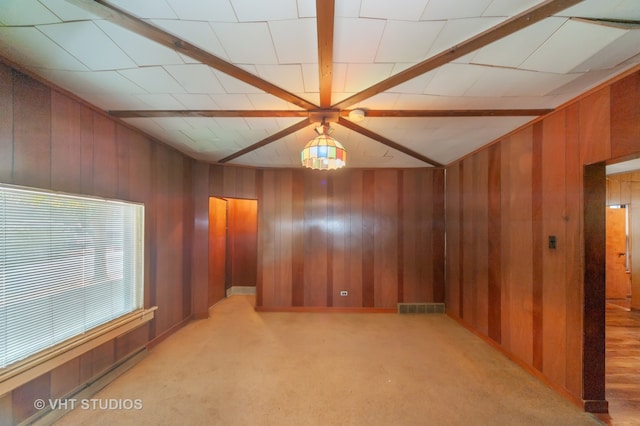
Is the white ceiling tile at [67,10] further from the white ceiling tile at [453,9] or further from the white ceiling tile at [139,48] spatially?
the white ceiling tile at [453,9]

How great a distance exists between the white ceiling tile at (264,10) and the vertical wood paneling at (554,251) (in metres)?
2.49

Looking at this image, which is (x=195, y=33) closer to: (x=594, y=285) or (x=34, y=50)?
(x=34, y=50)

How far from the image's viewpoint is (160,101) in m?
2.07

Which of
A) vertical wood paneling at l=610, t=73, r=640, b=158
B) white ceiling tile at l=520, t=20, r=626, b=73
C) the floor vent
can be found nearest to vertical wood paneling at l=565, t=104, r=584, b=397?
vertical wood paneling at l=610, t=73, r=640, b=158

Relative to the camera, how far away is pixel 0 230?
1.52 metres

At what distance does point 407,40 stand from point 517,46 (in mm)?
659

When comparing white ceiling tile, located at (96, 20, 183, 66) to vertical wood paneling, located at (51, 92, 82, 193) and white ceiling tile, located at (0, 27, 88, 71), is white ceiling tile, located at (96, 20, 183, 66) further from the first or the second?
vertical wood paneling, located at (51, 92, 82, 193)

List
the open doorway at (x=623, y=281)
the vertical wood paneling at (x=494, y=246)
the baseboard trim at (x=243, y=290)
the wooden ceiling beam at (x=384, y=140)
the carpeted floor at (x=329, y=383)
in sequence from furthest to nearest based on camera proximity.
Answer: the baseboard trim at (x=243, y=290)
the vertical wood paneling at (x=494, y=246)
the wooden ceiling beam at (x=384, y=140)
the open doorway at (x=623, y=281)
the carpeted floor at (x=329, y=383)

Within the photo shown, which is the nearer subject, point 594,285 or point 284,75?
point 284,75

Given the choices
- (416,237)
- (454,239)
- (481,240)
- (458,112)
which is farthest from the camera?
(416,237)

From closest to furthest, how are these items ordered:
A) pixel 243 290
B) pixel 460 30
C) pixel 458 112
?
pixel 460 30, pixel 458 112, pixel 243 290

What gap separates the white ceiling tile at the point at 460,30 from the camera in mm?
1228

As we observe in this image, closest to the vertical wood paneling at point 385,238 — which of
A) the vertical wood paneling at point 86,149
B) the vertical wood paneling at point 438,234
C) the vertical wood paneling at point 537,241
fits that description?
the vertical wood paneling at point 438,234

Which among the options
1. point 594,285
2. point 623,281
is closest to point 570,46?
point 594,285
